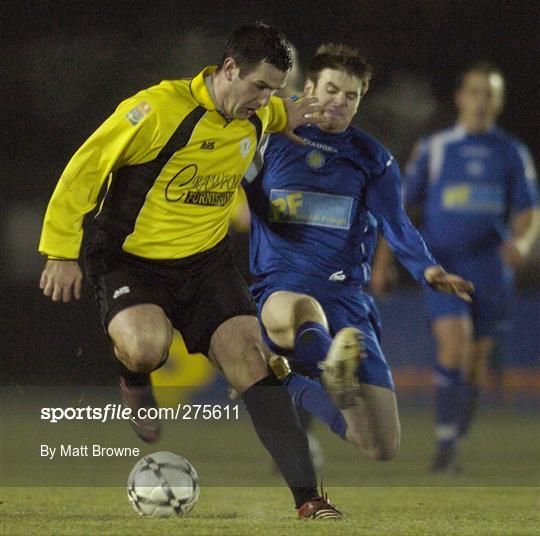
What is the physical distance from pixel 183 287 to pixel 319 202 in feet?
3.08

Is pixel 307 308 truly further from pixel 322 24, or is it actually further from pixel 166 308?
pixel 322 24

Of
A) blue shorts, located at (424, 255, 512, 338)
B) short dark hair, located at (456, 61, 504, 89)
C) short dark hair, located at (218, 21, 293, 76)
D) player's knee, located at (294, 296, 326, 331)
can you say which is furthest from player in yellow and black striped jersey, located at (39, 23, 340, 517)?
blue shorts, located at (424, 255, 512, 338)

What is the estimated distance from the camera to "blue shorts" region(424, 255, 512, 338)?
249 inches

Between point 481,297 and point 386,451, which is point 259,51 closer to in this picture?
point 386,451

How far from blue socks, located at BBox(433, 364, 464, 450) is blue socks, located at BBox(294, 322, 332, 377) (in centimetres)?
147

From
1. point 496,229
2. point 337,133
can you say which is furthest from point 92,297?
point 496,229

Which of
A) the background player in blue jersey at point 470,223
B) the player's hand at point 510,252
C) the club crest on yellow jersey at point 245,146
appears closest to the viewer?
the club crest on yellow jersey at point 245,146

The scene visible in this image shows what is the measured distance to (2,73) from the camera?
543 cm

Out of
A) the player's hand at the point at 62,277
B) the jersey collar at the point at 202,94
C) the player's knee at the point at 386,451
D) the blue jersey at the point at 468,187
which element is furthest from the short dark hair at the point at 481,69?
the player's hand at the point at 62,277

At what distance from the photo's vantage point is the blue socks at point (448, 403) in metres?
6.18

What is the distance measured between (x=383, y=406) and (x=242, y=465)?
1046mm

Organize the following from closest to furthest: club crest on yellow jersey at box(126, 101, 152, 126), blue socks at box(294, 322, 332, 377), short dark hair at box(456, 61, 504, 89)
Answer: club crest on yellow jersey at box(126, 101, 152, 126), blue socks at box(294, 322, 332, 377), short dark hair at box(456, 61, 504, 89)

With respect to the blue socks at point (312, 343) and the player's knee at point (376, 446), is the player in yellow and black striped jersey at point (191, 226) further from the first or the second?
the player's knee at point (376, 446)

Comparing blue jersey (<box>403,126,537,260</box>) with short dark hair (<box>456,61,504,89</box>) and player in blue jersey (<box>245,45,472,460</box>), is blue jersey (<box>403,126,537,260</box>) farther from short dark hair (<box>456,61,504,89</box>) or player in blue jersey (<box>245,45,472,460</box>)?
player in blue jersey (<box>245,45,472,460</box>)
